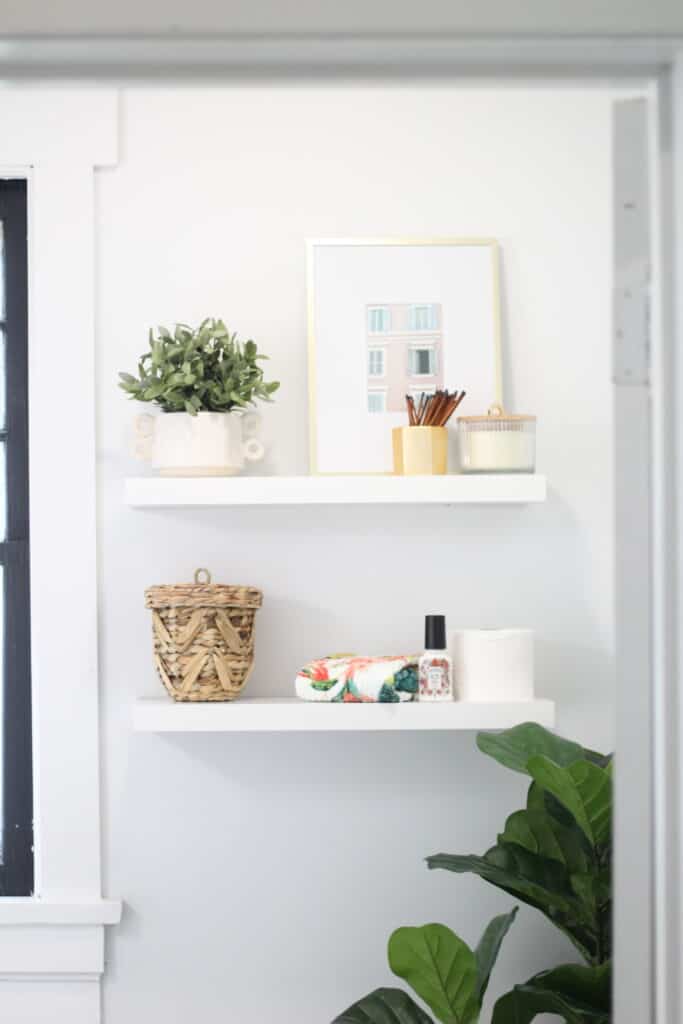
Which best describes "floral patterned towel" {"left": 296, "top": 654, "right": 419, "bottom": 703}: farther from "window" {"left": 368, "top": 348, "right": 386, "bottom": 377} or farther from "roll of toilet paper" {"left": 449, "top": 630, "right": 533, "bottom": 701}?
"window" {"left": 368, "top": 348, "right": 386, "bottom": 377}

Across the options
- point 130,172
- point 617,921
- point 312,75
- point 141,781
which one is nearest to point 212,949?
point 141,781

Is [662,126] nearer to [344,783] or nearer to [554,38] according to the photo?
[554,38]

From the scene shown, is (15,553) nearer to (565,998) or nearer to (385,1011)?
(385,1011)

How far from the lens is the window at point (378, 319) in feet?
6.71

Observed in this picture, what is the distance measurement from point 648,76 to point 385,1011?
130cm

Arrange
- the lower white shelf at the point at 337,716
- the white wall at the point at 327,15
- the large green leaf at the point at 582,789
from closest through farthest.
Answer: the white wall at the point at 327,15
the large green leaf at the point at 582,789
the lower white shelf at the point at 337,716

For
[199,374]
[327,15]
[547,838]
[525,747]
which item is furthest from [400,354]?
[327,15]

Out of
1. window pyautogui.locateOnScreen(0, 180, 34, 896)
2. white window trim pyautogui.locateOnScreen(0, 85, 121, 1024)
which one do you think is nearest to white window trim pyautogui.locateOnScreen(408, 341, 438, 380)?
white window trim pyautogui.locateOnScreen(0, 85, 121, 1024)

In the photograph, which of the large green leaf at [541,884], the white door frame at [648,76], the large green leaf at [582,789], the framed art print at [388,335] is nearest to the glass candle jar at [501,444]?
the framed art print at [388,335]

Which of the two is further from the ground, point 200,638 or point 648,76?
point 648,76

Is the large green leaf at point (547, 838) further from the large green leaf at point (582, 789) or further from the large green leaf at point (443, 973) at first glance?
the large green leaf at point (443, 973)

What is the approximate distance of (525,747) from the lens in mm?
1766

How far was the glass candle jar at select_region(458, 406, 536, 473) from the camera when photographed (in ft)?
6.26

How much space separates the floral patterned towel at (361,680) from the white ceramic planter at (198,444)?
0.35m
